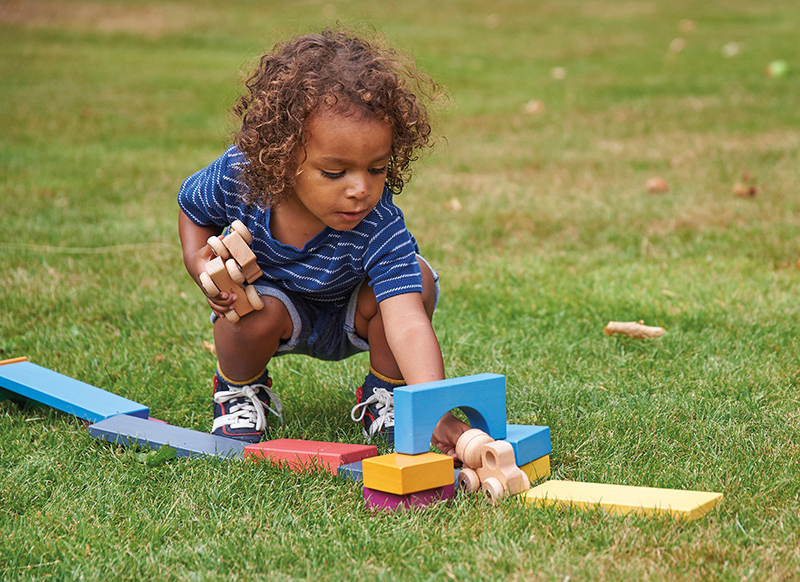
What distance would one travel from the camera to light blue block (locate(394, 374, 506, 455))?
2.05 m

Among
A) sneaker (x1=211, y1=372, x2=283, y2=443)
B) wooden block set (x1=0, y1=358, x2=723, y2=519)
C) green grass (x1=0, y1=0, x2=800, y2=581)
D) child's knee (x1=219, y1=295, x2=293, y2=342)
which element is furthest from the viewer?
sneaker (x1=211, y1=372, x2=283, y2=443)

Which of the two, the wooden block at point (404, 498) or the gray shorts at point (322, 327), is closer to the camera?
Result: the wooden block at point (404, 498)

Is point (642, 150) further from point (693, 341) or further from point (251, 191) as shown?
point (251, 191)

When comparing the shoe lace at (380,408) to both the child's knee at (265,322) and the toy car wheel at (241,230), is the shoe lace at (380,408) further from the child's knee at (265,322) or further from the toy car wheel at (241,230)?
the toy car wheel at (241,230)

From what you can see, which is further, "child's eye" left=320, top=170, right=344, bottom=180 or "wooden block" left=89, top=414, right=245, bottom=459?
"wooden block" left=89, top=414, right=245, bottom=459

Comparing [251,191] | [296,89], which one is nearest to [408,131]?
[296,89]

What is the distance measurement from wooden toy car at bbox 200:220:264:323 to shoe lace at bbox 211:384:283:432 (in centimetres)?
31

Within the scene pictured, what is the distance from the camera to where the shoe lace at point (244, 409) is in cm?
272

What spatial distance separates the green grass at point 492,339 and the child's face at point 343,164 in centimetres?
71

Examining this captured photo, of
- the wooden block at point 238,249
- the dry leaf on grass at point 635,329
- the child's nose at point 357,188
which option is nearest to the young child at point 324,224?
the child's nose at point 357,188

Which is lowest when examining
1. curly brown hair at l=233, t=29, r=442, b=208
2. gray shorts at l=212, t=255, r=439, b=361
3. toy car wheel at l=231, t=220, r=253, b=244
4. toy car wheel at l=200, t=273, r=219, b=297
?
gray shorts at l=212, t=255, r=439, b=361

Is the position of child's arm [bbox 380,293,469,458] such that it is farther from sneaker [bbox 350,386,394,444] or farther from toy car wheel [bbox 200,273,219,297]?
toy car wheel [bbox 200,273,219,297]

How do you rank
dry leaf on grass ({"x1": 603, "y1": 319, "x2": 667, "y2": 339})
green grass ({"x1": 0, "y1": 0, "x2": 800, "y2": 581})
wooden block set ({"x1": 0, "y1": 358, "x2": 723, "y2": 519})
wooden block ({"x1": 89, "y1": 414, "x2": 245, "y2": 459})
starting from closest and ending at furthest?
green grass ({"x1": 0, "y1": 0, "x2": 800, "y2": 581}) < wooden block set ({"x1": 0, "y1": 358, "x2": 723, "y2": 519}) < wooden block ({"x1": 89, "y1": 414, "x2": 245, "y2": 459}) < dry leaf on grass ({"x1": 603, "y1": 319, "x2": 667, "y2": 339})

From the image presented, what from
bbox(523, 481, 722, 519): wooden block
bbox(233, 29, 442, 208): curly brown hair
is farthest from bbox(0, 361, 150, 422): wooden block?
bbox(523, 481, 722, 519): wooden block
